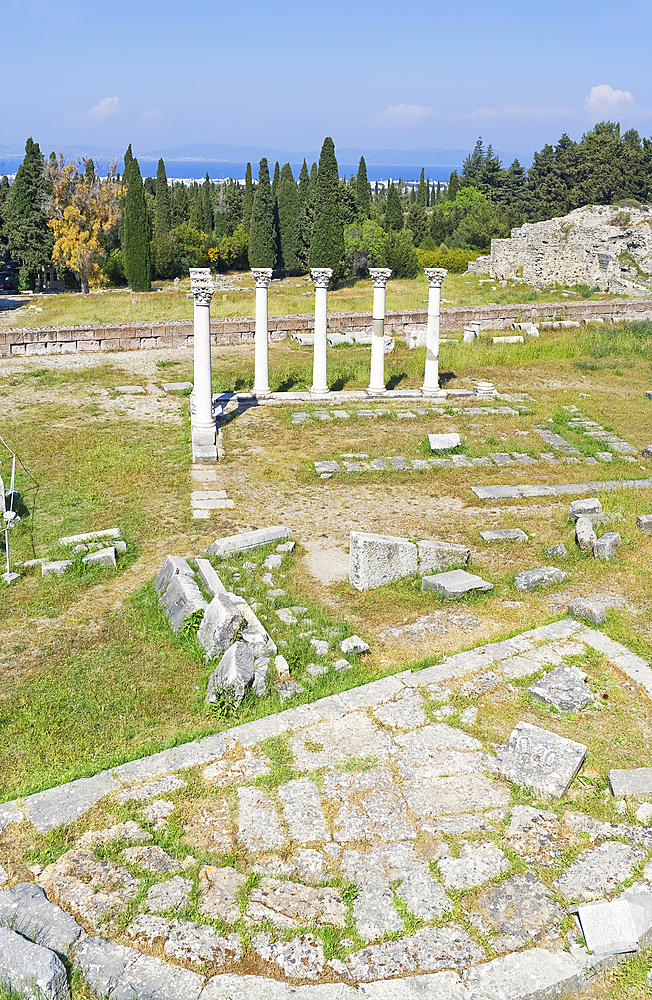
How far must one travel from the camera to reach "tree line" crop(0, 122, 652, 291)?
138 ft

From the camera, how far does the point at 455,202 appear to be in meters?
60.2

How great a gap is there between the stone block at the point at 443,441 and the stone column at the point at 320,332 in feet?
14.6

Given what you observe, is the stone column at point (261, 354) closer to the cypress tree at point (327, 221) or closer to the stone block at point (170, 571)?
the stone block at point (170, 571)

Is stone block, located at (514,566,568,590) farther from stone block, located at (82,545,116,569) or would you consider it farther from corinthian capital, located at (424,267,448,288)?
corinthian capital, located at (424,267,448,288)

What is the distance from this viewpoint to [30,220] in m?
47.6

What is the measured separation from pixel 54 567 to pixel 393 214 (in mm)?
43273

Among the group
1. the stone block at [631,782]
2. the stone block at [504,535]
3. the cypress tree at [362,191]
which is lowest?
the stone block at [631,782]

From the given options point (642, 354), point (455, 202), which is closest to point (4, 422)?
point (642, 354)

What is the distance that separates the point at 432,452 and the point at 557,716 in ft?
28.7

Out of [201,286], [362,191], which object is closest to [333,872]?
[201,286]

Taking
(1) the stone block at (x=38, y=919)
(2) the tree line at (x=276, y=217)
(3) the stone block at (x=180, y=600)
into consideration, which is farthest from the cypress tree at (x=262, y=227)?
(1) the stone block at (x=38, y=919)

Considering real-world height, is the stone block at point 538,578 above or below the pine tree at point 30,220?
below

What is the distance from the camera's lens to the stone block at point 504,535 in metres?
12.0

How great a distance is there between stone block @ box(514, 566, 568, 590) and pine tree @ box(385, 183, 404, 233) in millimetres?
40830
